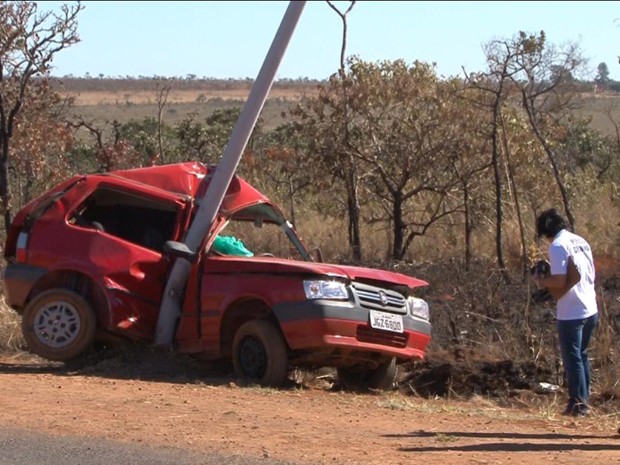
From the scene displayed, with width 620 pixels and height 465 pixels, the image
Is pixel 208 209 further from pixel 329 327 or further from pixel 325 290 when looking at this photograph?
pixel 329 327

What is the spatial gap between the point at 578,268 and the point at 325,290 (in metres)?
2.20

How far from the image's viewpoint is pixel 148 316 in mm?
11664

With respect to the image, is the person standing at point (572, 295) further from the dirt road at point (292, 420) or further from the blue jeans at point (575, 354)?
the dirt road at point (292, 420)

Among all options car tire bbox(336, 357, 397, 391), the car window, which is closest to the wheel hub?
the car window

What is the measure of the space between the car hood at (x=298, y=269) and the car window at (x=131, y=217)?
2.80 ft

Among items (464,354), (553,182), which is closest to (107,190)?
(464,354)

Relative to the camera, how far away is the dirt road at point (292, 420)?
26.2 feet

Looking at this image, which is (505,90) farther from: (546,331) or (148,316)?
(148,316)

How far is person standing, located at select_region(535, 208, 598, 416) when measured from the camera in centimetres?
960

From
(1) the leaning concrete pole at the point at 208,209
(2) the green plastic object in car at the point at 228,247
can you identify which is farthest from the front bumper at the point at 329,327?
(2) the green plastic object in car at the point at 228,247

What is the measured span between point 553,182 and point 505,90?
3.10 m

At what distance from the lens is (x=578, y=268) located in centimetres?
966

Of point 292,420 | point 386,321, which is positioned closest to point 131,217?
point 386,321

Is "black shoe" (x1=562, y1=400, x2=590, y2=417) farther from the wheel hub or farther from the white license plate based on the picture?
the wheel hub
